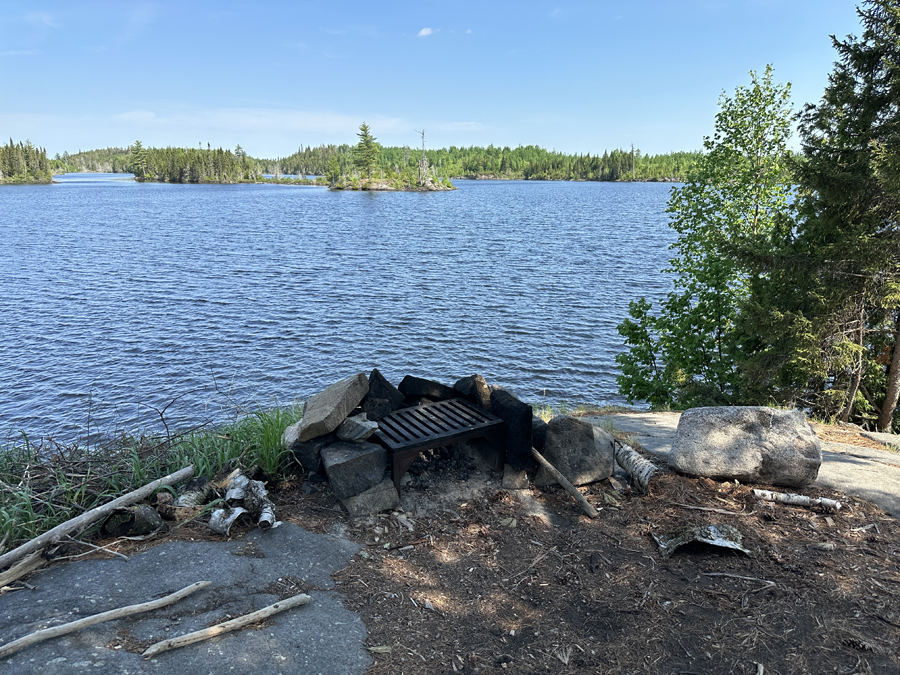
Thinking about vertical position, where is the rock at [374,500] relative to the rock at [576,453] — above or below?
below

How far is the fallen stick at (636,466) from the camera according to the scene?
635 cm

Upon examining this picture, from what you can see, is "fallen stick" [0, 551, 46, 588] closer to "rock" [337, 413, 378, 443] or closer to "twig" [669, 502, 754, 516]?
"rock" [337, 413, 378, 443]

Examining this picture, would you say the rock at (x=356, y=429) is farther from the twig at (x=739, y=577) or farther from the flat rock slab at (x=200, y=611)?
the twig at (x=739, y=577)

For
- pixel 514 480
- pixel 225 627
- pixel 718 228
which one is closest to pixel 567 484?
pixel 514 480

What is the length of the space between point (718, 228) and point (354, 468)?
37.9 ft

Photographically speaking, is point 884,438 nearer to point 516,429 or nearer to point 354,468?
point 516,429

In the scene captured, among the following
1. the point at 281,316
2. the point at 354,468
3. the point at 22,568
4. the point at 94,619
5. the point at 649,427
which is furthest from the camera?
the point at 281,316

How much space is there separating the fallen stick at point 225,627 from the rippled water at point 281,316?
646 cm

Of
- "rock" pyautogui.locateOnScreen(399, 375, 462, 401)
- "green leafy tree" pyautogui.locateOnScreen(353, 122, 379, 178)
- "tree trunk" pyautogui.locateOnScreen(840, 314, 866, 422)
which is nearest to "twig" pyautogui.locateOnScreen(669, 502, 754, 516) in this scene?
"rock" pyautogui.locateOnScreen(399, 375, 462, 401)

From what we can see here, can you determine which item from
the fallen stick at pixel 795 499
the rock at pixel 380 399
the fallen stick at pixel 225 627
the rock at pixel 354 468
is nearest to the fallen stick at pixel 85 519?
the rock at pixel 354 468

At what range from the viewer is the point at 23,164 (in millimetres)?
151875

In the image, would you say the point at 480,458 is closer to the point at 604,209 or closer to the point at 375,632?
the point at 375,632

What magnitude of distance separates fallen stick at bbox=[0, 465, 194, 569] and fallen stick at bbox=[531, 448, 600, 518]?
389 cm

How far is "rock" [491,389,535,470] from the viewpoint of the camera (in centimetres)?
640
